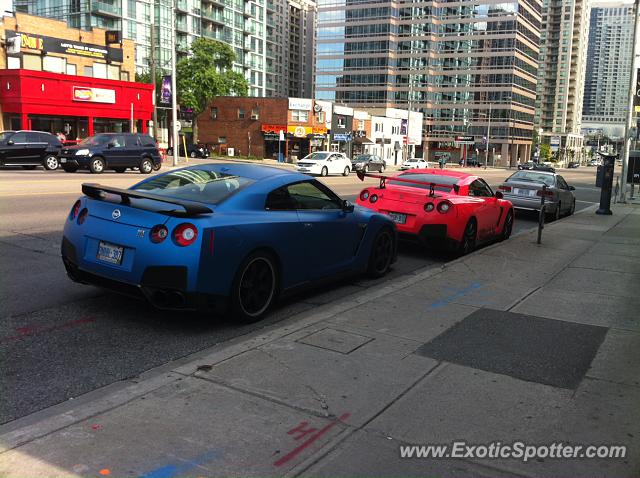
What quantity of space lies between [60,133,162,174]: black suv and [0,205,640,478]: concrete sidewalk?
806 inches

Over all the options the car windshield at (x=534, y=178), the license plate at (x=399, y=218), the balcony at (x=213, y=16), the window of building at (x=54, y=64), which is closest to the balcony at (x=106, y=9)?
the balcony at (x=213, y=16)

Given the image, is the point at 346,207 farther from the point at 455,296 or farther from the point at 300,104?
the point at 300,104

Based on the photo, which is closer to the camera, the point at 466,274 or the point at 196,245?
the point at 196,245

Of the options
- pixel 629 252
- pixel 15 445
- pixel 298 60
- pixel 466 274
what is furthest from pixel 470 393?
pixel 298 60

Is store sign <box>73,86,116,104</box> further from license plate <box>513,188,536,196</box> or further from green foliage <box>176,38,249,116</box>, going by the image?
license plate <box>513,188,536,196</box>

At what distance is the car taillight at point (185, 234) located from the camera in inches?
197

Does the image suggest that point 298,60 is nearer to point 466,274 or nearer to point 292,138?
point 292,138

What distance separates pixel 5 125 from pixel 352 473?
149ft

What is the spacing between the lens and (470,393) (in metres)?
4.11

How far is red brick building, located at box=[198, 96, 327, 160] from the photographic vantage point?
66375 millimetres

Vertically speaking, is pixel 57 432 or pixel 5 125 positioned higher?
pixel 5 125

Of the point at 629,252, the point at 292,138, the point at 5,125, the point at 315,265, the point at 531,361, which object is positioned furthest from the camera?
the point at 292,138

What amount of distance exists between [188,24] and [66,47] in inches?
1949

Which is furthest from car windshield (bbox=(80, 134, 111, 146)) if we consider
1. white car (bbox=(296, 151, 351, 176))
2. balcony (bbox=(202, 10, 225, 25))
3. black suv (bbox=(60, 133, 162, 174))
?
balcony (bbox=(202, 10, 225, 25))
